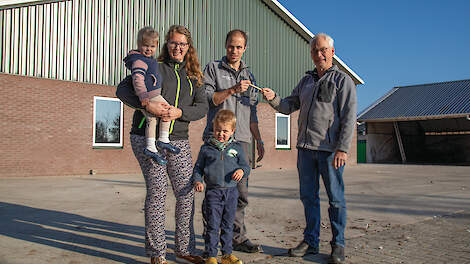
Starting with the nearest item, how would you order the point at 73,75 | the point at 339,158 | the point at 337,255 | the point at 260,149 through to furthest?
the point at 337,255 → the point at 339,158 → the point at 260,149 → the point at 73,75

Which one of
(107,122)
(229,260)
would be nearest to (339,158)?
(229,260)

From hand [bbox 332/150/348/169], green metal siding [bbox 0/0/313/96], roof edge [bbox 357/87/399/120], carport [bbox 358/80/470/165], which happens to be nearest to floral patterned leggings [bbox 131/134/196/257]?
hand [bbox 332/150/348/169]

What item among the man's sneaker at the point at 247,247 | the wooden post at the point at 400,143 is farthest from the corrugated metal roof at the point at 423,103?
the man's sneaker at the point at 247,247

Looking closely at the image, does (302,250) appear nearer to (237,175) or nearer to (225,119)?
(237,175)

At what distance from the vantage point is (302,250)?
12.6ft

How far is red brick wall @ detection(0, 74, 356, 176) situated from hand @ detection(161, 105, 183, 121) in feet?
32.1

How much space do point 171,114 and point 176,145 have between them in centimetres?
32

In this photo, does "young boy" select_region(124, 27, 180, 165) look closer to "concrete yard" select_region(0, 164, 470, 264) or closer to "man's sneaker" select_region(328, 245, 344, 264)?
"concrete yard" select_region(0, 164, 470, 264)

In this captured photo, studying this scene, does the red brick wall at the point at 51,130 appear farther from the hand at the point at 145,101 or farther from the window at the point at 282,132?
the hand at the point at 145,101

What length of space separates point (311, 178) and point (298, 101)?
89 centimetres

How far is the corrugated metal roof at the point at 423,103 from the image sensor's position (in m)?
25.0

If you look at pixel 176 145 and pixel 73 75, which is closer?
pixel 176 145

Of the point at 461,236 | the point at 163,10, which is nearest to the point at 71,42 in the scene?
the point at 163,10

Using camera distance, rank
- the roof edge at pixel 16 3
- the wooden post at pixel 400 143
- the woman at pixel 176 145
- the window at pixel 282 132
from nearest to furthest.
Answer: the woman at pixel 176 145 < the roof edge at pixel 16 3 < the window at pixel 282 132 < the wooden post at pixel 400 143
